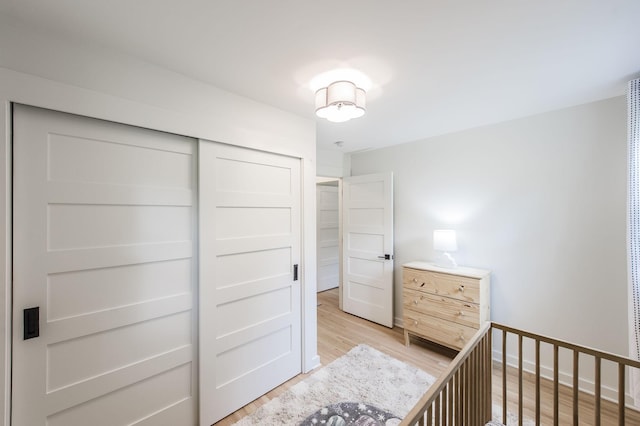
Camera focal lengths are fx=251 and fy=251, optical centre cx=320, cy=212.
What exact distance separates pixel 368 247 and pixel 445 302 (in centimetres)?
121

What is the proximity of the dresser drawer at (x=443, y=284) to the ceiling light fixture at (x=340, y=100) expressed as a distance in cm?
187

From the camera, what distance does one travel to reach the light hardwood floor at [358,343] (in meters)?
2.11

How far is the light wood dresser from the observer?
7.80 feet

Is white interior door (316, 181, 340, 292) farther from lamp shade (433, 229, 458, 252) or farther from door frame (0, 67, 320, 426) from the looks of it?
door frame (0, 67, 320, 426)

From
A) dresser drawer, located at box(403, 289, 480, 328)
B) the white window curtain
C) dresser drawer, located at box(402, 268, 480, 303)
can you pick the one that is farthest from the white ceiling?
dresser drawer, located at box(403, 289, 480, 328)

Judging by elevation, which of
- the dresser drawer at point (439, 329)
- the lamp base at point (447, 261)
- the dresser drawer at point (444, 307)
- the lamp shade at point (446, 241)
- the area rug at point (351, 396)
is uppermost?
the lamp shade at point (446, 241)

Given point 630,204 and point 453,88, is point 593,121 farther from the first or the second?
point 453,88

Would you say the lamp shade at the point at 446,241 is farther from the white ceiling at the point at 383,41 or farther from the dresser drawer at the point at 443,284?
the white ceiling at the point at 383,41

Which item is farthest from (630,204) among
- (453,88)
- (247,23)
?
(247,23)

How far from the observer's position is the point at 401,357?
2596 mm

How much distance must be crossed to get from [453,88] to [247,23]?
147 cm

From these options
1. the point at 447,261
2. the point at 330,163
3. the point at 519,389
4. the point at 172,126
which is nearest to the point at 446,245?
the point at 447,261

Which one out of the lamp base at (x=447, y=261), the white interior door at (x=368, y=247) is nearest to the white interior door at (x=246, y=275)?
the white interior door at (x=368, y=247)

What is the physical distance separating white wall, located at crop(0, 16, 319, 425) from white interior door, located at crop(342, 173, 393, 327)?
5.38ft
